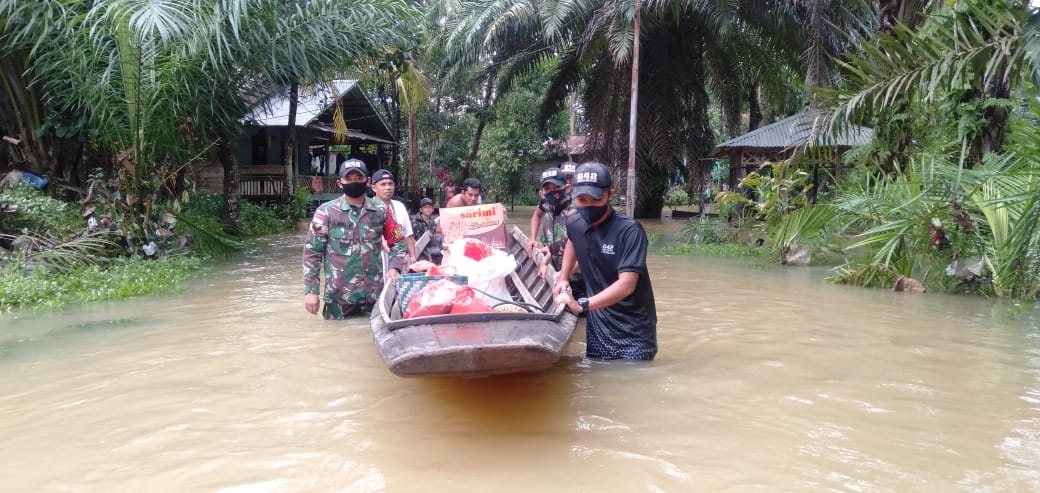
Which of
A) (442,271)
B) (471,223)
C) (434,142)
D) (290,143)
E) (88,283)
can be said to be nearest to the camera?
(442,271)

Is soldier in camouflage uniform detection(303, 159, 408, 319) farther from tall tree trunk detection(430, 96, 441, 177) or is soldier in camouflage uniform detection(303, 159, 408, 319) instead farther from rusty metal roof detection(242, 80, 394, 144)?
tall tree trunk detection(430, 96, 441, 177)

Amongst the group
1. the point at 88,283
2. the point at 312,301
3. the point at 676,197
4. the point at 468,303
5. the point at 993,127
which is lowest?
the point at 88,283

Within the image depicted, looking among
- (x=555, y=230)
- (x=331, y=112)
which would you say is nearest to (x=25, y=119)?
(x=555, y=230)

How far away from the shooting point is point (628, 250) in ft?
13.1

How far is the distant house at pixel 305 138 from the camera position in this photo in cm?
1947

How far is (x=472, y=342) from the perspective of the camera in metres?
3.49

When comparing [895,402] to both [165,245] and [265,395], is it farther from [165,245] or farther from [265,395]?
[165,245]

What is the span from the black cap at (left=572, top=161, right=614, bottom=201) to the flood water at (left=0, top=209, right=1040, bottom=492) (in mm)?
1260

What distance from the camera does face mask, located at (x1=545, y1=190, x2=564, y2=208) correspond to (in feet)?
22.3

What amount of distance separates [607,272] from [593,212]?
0.36 m

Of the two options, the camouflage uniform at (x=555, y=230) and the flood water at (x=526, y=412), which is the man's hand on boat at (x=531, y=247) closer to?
the camouflage uniform at (x=555, y=230)

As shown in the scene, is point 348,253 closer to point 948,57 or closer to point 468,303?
point 468,303

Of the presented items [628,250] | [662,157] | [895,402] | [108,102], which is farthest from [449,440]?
[662,157]

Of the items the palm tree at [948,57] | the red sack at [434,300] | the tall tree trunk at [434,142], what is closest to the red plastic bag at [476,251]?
the red sack at [434,300]
